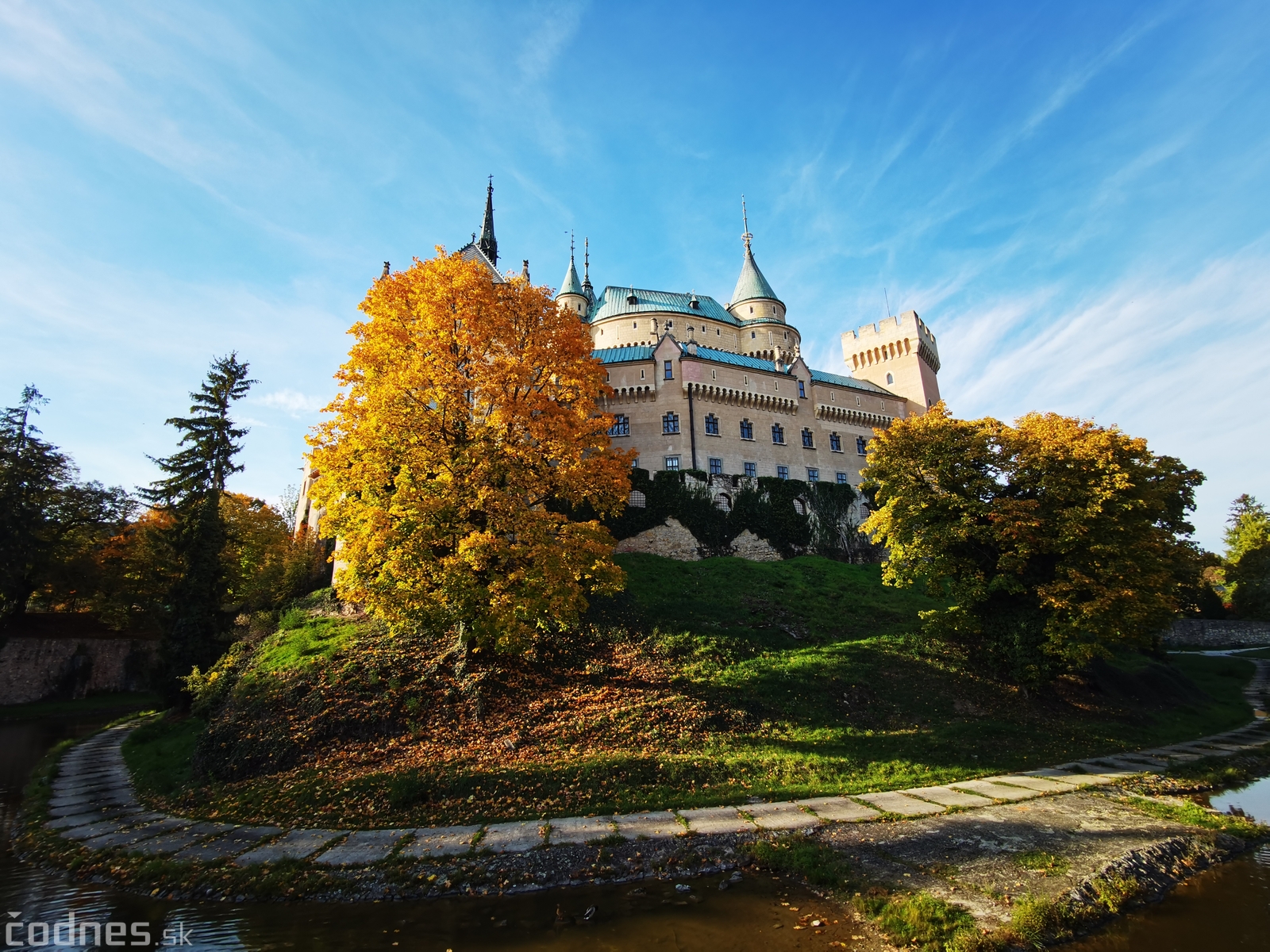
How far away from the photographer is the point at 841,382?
4728 cm

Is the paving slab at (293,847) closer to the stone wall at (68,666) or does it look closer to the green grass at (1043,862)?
the green grass at (1043,862)

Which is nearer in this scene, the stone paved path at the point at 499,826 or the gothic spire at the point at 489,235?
the stone paved path at the point at 499,826

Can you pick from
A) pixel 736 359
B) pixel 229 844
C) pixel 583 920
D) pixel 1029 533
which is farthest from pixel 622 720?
pixel 736 359

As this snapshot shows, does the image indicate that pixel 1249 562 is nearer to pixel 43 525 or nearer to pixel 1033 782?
pixel 1033 782

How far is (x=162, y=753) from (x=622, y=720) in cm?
1538

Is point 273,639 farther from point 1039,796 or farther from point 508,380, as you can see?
point 1039,796

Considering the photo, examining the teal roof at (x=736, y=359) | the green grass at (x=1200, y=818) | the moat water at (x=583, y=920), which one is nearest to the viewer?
the moat water at (x=583, y=920)

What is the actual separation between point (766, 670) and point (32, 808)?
1883 centimetres

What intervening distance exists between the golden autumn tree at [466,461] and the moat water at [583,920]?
6.75 m

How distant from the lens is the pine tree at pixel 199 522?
2503cm

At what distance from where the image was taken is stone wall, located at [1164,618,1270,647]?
4334 centimetres

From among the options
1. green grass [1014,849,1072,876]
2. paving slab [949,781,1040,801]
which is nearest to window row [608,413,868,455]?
paving slab [949,781,1040,801]

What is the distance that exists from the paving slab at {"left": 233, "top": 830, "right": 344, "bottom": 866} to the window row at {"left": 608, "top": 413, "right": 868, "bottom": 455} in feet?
87.4

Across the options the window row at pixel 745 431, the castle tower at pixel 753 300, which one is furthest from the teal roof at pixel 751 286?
the window row at pixel 745 431
